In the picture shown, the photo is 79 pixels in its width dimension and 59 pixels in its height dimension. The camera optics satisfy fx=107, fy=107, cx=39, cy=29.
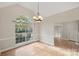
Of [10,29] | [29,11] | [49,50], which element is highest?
[29,11]

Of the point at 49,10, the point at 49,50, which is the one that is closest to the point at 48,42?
the point at 49,50

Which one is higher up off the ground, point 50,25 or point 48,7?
point 48,7

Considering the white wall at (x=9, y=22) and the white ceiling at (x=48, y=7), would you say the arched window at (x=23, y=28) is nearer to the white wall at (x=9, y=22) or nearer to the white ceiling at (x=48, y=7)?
the white wall at (x=9, y=22)

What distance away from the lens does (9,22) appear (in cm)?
226

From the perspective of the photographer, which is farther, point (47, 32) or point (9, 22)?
point (47, 32)

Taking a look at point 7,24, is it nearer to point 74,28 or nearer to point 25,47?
point 25,47

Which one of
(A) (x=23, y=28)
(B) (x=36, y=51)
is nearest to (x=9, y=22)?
(A) (x=23, y=28)

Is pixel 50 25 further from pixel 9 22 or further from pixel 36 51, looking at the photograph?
pixel 9 22

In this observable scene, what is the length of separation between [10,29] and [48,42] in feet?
2.89

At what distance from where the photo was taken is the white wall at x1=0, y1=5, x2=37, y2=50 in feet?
7.33

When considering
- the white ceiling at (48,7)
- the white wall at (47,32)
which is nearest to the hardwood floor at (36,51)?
the white wall at (47,32)

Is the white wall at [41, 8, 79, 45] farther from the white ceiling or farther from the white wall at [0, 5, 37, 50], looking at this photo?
the white wall at [0, 5, 37, 50]

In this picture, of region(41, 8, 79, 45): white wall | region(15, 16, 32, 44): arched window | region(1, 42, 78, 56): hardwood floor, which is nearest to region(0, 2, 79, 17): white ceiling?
region(41, 8, 79, 45): white wall

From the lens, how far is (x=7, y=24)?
88.7 inches
